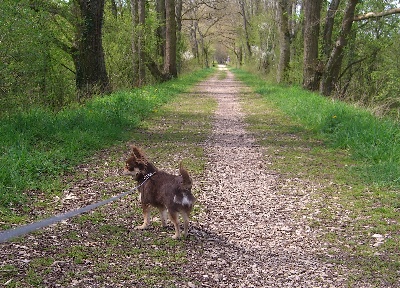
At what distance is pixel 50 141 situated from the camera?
28.1 feet

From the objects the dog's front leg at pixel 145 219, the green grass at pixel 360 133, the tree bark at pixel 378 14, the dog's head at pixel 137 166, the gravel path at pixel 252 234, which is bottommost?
the gravel path at pixel 252 234

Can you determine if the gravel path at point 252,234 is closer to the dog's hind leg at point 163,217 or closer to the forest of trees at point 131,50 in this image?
the dog's hind leg at point 163,217

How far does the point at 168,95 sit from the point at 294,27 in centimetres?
1423

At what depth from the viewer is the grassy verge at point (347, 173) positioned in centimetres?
477

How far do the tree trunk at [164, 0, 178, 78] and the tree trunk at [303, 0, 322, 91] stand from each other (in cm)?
901

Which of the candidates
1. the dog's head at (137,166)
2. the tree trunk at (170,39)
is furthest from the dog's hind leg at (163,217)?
the tree trunk at (170,39)

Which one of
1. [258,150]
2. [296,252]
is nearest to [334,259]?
[296,252]

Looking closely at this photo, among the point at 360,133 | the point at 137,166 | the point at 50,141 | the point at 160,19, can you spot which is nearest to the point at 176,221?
the point at 137,166

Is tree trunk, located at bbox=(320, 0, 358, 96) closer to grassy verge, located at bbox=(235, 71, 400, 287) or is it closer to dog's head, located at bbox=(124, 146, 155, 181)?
grassy verge, located at bbox=(235, 71, 400, 287)

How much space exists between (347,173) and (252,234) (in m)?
3.28

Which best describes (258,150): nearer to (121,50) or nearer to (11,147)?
(11,147)

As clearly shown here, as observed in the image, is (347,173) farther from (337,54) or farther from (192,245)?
(337,54)

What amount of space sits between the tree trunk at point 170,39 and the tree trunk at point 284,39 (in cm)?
658

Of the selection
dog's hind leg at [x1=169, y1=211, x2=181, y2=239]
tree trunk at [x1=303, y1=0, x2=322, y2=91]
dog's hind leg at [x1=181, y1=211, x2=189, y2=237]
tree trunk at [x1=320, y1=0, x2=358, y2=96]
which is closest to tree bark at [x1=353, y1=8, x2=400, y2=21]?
tree trunk at [x1=320, y1=0, x2=358, y2=96]
